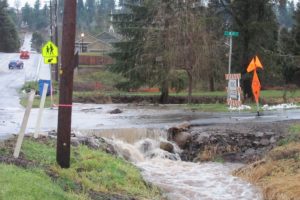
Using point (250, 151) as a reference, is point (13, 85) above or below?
below

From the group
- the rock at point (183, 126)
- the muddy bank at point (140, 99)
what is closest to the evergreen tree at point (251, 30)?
the muddy bank at point (140, 99)

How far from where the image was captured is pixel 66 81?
11297 mm

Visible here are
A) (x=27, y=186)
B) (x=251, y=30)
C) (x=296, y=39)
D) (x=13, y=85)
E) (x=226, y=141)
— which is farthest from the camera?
(x=296, y=39)

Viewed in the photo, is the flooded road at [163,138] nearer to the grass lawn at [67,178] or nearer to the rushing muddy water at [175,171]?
the rushing muddy water at [175,171]

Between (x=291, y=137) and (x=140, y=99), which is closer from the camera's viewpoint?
(x=291, y=137)

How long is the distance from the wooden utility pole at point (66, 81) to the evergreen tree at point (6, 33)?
96.0 metres

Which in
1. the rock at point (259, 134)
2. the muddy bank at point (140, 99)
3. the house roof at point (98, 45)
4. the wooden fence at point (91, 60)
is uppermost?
the house roof at point (98, 45)

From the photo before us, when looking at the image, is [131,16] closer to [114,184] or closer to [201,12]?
[201,12]

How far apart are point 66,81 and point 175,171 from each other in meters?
5.47

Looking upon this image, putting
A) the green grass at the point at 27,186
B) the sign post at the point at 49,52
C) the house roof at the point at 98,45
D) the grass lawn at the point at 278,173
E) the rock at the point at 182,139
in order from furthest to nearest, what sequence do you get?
the house roof at the point at 98,45, the sign post at the point at 49,52, the rock at the point at 182,139, the grass lawn at the point at 278,173, the green grass at the point at 27,186

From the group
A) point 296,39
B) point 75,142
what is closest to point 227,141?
point 75,142

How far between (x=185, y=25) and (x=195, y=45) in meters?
1.58

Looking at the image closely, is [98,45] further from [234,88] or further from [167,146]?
[167,146]

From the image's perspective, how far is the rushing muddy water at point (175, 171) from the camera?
12.8 meters
